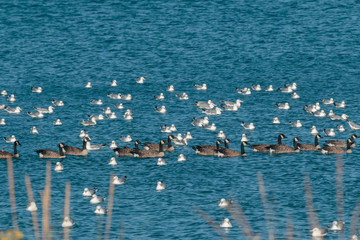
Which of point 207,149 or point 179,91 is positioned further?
point 179,91

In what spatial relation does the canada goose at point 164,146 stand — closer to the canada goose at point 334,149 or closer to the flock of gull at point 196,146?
the flock of gull at point 196,146

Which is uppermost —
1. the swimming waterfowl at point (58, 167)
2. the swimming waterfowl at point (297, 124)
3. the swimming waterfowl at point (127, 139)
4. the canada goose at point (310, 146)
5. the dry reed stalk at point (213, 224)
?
the dry reed stalk at point (213, 224)

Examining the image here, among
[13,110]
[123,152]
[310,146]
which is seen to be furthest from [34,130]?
[310,146]

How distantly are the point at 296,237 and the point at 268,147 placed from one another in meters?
15.6

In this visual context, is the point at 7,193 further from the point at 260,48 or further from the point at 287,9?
the point at 287,9

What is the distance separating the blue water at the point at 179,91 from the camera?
37281 millimetres

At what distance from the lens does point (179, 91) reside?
2574 inches

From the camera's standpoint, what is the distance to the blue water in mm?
37281

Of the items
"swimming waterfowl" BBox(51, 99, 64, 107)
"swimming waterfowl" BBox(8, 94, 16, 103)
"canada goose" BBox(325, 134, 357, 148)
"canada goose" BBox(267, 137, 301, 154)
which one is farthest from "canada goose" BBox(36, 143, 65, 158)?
"swimming waterfowl" BBox(8, 94, 16, 103)

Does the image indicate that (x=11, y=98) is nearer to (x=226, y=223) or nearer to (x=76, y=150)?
(x=76, y=150)

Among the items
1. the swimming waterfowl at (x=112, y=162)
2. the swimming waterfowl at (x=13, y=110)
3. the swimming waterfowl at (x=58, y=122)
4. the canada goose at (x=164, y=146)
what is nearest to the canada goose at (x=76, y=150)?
the swimming waterfowl at (x=112, y=162)

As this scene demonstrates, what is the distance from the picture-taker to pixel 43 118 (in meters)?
57.9

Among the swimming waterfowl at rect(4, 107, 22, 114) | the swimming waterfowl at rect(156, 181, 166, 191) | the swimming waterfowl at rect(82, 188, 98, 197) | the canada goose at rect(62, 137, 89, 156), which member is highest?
the swimming waterfowl at rect(82, 188, 98, 197)

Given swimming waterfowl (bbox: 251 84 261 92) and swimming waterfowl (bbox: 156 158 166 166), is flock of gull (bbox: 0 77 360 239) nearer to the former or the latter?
swimming waterfowl (bbox: 156 158 166 166)
